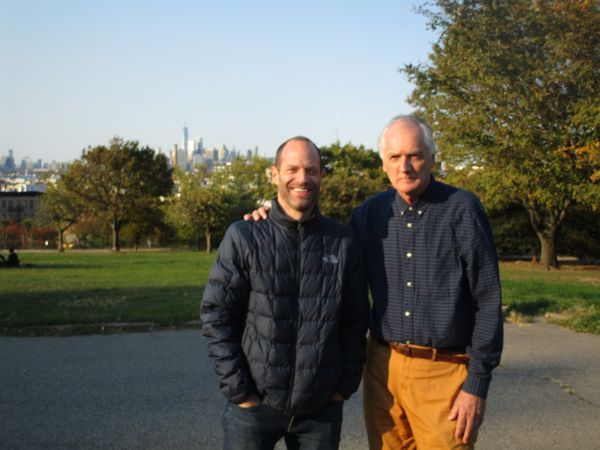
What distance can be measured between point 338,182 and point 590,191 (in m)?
20.2

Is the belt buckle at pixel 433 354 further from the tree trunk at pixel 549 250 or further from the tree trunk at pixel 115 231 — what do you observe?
the tree trunk at pixel 115 231

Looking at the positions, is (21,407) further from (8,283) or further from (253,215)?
(8,283)

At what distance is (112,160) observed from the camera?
42.2 metres

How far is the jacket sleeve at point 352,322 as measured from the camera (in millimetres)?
3074

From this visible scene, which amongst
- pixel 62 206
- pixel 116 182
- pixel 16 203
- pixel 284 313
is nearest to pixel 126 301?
pixel 284 313

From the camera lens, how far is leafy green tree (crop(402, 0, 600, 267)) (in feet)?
52.7

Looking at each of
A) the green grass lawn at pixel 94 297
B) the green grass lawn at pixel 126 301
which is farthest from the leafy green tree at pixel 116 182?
the green grass lawn at pixel 126 301

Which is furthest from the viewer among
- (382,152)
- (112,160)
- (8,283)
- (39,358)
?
(112,160)

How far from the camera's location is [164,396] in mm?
5887

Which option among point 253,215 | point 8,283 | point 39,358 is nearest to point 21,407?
point 39,358

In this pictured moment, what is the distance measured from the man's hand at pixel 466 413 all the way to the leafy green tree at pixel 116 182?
1532 inches

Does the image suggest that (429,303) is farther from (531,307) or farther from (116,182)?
(116,182)

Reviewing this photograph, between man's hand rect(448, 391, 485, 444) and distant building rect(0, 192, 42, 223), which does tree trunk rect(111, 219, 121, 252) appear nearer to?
man's hand rect(448, 391, 485, 444)

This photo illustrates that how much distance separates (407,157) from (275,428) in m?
1.40
